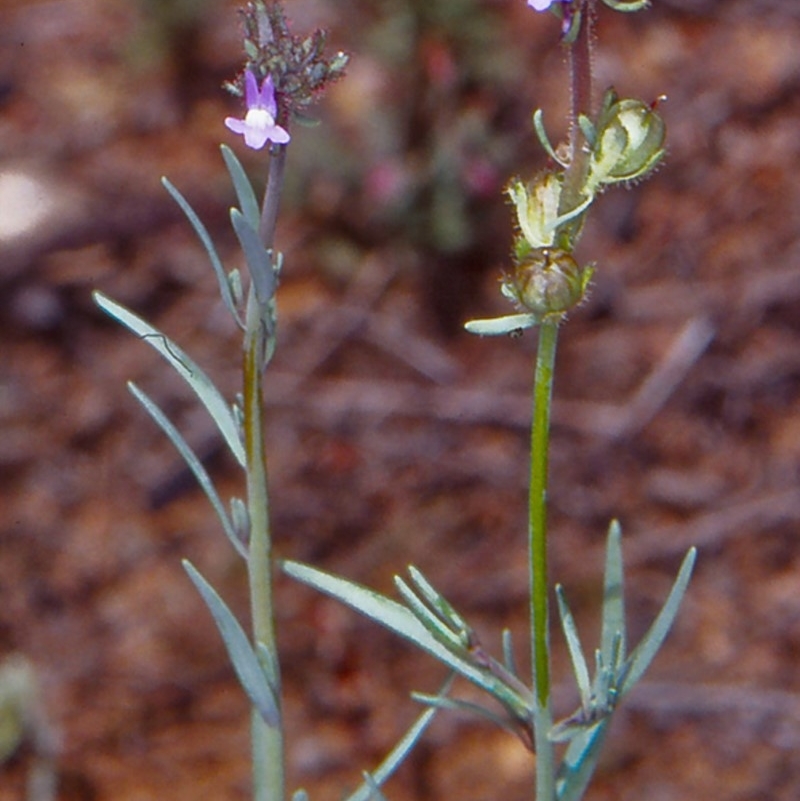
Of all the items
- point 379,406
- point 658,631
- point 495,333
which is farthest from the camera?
point 379,406

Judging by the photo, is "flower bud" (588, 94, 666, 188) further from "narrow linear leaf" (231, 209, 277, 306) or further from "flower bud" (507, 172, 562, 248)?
"narrow linear leaf" (231, 209, 277, 306)

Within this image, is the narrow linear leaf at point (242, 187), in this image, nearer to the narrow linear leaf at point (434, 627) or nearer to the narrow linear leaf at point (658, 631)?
the narrow linear leaf at point (434, 627)

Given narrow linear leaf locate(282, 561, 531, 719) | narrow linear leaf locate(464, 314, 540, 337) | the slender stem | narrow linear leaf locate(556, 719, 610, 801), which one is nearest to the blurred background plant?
narrow linear leaf locate(556, 719, 610, 801)

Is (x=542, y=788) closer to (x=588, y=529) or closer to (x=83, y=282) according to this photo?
(x=588, y=529)

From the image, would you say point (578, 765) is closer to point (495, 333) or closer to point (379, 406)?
point (495, 333)

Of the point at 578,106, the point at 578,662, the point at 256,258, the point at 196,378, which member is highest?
the point at 578,106

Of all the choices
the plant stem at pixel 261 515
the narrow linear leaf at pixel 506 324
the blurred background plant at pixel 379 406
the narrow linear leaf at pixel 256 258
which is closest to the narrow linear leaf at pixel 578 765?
the plant stem at pixel 261 515

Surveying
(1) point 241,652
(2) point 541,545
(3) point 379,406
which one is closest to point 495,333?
(2) point 541,545
